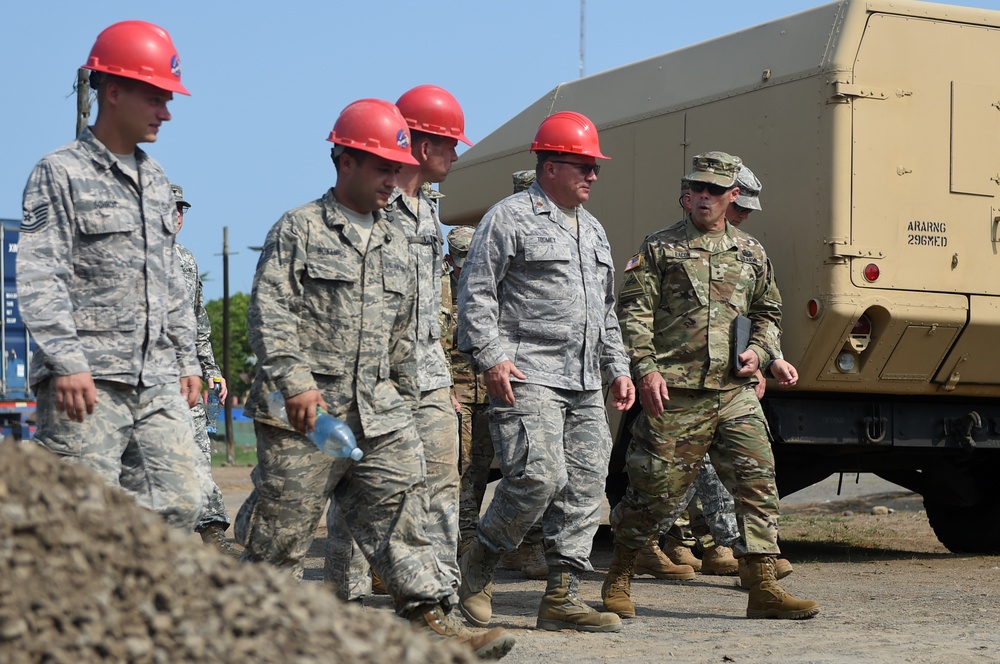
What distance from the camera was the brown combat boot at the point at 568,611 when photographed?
261 inches

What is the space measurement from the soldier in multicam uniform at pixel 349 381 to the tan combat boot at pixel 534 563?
11.6 ft

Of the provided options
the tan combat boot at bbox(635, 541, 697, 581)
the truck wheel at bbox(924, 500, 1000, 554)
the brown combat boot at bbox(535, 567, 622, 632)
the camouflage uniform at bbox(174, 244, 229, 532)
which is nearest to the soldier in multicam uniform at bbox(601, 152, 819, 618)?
the brown combat boot at bbox(535, 567, 622, 632)

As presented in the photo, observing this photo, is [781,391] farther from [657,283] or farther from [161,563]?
[161,563]

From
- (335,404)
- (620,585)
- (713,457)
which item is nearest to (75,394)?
(335,404)

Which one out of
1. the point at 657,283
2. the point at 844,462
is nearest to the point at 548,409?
the point at 657,283

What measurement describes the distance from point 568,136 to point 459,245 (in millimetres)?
2838

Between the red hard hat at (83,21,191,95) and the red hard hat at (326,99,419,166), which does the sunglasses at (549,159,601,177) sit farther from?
the red hard hat at (83,21,191,95)

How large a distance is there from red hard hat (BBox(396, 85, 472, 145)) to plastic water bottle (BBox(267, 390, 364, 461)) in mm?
1636

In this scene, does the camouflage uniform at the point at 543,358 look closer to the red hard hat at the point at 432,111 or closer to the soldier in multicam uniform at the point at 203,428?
the red hard hat at the point at 432,111

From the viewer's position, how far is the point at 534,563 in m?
8.96

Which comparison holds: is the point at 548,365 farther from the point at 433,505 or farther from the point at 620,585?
the point at 620,585

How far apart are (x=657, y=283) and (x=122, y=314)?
3.19m

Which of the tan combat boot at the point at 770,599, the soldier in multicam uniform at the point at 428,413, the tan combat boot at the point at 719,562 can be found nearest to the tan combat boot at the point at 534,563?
the tan combat boot at the point at 719,562

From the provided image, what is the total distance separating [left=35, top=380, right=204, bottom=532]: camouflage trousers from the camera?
4.75m
